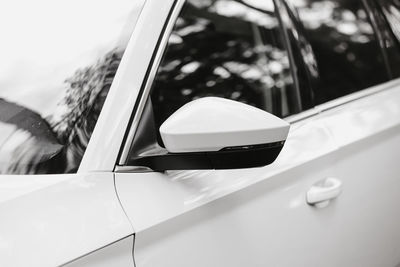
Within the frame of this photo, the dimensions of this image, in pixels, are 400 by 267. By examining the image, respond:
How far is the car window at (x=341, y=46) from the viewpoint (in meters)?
2.20

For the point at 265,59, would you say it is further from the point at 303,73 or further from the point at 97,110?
the point at 97,110

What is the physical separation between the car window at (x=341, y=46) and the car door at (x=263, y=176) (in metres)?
0.03

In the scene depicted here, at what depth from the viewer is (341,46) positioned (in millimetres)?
2385

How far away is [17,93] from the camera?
1.57 m

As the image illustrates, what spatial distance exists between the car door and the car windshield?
107 millimetres

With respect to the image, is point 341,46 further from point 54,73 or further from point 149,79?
point 54,73

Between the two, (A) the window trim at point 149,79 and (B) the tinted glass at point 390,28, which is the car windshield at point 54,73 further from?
(B) the tinted glass at point 390,28

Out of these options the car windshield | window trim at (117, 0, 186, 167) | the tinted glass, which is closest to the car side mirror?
window trim at (117, 0, 186, 167)

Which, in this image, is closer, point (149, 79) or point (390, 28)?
point (149, 79)

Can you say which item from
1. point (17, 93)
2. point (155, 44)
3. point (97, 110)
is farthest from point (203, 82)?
point (17, 93)

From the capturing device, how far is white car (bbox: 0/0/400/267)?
54.1 inches

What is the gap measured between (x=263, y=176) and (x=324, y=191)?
26 centimetres

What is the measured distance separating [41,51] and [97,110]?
26 centimetres

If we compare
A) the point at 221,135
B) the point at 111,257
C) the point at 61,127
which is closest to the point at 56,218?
the point at 111,257
